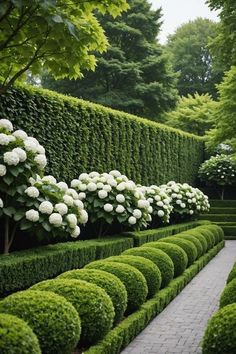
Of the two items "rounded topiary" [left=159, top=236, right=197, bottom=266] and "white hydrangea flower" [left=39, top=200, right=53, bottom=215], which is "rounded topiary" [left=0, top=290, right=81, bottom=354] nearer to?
"white hydrangea flower" [left=39, top=200, right=53, bottom=215]

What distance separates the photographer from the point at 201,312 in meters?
7.32

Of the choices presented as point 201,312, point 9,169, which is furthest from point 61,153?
point 201,312

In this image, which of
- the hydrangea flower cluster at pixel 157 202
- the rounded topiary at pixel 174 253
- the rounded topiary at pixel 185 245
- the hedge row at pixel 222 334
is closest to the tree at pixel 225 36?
the hydrangea flower cluster at pixel 157 202

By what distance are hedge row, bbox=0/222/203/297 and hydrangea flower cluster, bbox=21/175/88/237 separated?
385 mm

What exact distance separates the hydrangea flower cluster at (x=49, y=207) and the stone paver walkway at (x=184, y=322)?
1.92 m

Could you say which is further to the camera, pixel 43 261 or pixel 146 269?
pixel 146 269

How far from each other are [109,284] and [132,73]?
25.0 meters

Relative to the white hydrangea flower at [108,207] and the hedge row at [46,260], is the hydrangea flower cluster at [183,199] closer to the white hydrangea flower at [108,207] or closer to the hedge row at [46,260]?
the white hydrangea flower at [108,207]

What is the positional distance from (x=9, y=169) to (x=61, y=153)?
3.48 metres

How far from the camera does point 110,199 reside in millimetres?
10141

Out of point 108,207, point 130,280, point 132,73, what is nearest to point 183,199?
point 108,207

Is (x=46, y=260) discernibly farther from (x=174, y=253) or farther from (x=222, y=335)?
(x=222, y=335)

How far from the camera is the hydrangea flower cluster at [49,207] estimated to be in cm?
687

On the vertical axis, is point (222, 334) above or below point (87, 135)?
below
